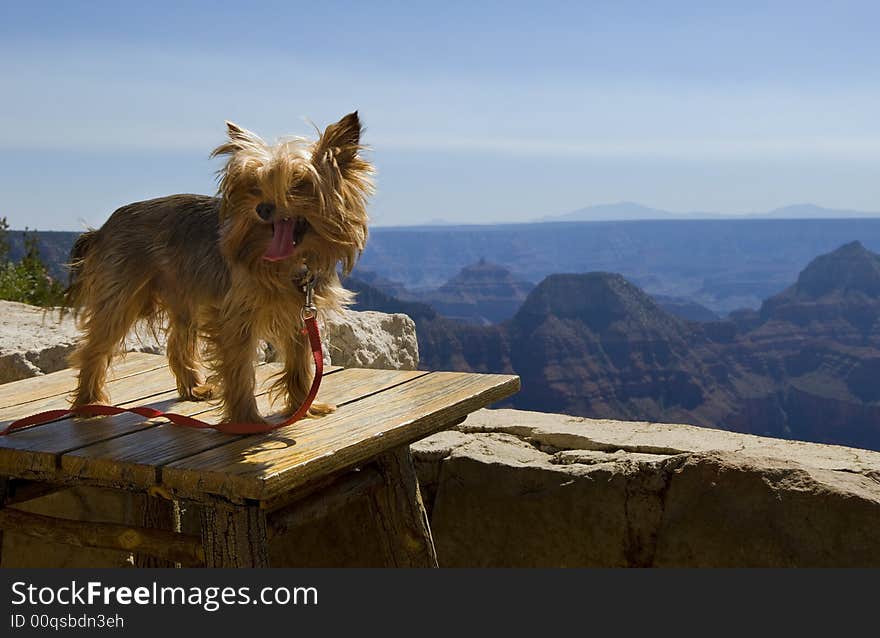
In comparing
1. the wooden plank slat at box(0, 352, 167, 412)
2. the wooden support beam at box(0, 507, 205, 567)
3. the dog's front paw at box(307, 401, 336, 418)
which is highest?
the wooden plank slat at box(0, 352, 167, 412)

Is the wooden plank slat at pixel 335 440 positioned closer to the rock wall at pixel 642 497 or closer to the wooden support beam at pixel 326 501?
the wooden support beam at pixel 326 501

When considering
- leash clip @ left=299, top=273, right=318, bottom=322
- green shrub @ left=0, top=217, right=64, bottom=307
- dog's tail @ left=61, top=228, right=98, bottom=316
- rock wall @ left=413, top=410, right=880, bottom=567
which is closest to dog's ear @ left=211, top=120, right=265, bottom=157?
leash clip @ left=299, top=273, right=318, bottom=322

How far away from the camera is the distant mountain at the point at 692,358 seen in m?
57.4

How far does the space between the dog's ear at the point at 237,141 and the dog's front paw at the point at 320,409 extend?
0.88 m

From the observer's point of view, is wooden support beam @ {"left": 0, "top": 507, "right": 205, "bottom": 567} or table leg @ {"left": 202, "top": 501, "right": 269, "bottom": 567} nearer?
table leg @ {"left": 202, "top": 501, "right": 269, "bottom": 567}

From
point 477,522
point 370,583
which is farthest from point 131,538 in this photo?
point 477,522

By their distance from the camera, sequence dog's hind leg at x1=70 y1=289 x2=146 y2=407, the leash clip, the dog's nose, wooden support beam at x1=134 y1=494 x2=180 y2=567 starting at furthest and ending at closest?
1. wooden support beam at x1=134 y1=494 x2=180 y2=567
2. dog's hind leg at x1=70 y1=289 x2=146 y2=407
3. the leash clip
4. the dog's nose

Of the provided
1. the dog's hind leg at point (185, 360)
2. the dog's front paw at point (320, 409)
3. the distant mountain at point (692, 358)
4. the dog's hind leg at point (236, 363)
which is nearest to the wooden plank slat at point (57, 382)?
the dog's hind leg at point (185, 360)

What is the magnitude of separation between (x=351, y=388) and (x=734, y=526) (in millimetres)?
1482

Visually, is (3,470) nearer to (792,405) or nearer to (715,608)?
(715,608)

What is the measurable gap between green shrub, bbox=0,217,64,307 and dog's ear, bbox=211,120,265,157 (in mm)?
5347

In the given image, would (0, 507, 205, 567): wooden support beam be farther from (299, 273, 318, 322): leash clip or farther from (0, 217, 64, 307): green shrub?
(0, 217, 64, 307): green shrub

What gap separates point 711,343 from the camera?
67.4m

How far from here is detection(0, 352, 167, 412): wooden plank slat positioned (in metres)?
3.50
